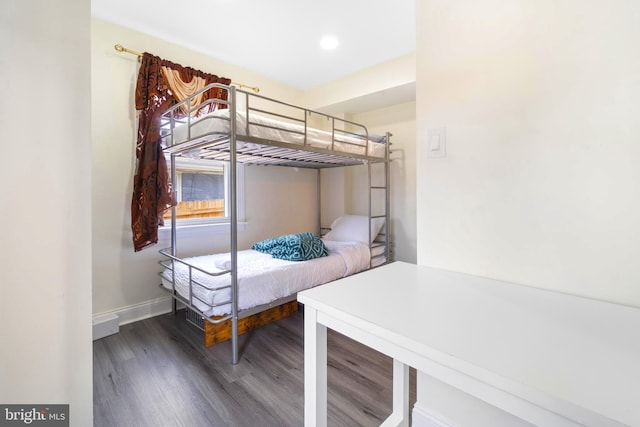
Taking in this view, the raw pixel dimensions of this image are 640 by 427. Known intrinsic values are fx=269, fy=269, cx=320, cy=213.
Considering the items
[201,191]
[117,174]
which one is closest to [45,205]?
[117,174]

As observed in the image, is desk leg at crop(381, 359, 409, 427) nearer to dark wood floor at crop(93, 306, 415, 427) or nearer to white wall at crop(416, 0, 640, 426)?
white wall at crop(416, 0, 640, 426)

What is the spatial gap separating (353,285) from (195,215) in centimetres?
229

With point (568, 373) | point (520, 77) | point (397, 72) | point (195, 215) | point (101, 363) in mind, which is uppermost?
point (397, 72)

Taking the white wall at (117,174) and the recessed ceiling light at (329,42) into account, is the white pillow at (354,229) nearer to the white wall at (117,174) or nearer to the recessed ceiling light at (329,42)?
the white wall at (117,174)

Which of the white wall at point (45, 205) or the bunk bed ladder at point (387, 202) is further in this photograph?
the bunk bed ladder at point (387, 202)

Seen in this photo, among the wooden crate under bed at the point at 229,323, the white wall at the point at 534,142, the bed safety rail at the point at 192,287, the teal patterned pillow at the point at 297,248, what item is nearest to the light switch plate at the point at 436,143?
the white wall at the point at 534,142

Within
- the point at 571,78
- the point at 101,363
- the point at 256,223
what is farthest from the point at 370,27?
the point at 101,363

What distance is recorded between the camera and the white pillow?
9.96ft

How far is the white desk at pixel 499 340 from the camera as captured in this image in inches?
16.1

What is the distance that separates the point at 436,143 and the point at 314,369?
3.07 ft

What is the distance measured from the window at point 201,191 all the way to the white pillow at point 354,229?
3.76 ft

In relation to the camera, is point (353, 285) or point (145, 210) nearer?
point (353, 285)

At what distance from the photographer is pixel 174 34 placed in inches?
89.6

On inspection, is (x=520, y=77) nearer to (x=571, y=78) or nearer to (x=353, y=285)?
(x=571, y=78)
